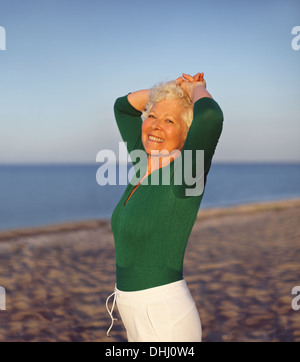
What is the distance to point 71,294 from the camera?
6023 mm

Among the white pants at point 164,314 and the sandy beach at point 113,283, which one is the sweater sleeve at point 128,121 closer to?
the white pants at point 164,314

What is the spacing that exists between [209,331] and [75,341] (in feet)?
5.53

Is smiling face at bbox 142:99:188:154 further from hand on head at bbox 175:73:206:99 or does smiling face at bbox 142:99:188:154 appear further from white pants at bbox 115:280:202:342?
white pants at bbox 115:280:202:342

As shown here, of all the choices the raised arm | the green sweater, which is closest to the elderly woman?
the green sweater

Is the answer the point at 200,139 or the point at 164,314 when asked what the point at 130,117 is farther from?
the point at 164,314

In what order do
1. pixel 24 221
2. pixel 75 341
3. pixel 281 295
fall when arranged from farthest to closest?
pixel 24 221 → pixel 281 295 → pixel 75 341

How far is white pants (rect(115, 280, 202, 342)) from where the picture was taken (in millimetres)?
1717

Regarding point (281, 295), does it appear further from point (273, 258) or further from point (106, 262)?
point (106, 262)

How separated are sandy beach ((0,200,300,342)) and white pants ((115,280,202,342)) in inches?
113

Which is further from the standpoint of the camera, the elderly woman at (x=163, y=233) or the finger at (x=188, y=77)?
the finger at (x=188, y=77)

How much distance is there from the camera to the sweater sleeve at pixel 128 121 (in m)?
2.50

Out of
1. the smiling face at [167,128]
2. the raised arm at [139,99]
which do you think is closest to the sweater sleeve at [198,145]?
the smiling face at [167,128]
